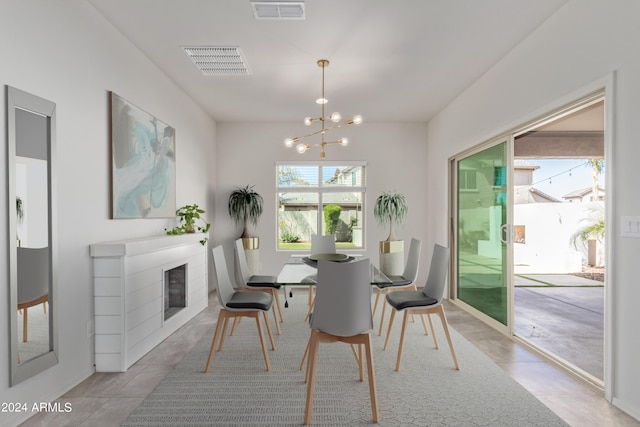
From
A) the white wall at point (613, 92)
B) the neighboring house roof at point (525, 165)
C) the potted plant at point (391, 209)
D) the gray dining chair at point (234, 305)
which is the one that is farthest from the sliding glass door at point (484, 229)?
the neighboring house roof at point (525, 165)

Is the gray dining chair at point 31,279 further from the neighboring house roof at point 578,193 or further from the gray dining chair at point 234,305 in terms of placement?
the neighboring house roof at point 578,193

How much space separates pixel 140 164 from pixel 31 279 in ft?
5.28

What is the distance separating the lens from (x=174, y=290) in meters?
3.98

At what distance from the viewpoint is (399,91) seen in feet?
15.6

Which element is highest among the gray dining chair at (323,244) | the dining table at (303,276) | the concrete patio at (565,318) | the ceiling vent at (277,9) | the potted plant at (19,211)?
the ceiling vent at (277,9)

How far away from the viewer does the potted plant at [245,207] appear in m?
5.88

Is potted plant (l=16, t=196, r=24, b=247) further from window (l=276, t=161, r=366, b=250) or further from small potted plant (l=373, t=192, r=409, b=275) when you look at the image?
small potted plant (l=373, t=192, r=409, b=275)

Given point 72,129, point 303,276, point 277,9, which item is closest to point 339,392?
point 303,276

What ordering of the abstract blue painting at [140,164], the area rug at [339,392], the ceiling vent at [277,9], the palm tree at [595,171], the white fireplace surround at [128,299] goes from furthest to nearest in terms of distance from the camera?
the palm tree at [595,171] → the abstract blue painting at [140,164] → the white fireplace surround at [128,299] → the ceiling vent at [277,9] → the area rug at [339,392]

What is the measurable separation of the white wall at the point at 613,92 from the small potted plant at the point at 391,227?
8.54 feet

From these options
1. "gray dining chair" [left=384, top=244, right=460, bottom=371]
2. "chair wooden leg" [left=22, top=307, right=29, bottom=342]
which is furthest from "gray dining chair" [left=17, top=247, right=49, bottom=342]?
"gray dining chair" [left=384, top=244, right=460, bottom=371]

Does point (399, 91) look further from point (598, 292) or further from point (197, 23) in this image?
point (598, 292)

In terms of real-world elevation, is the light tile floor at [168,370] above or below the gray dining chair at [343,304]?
below

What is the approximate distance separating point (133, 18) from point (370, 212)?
445cm
